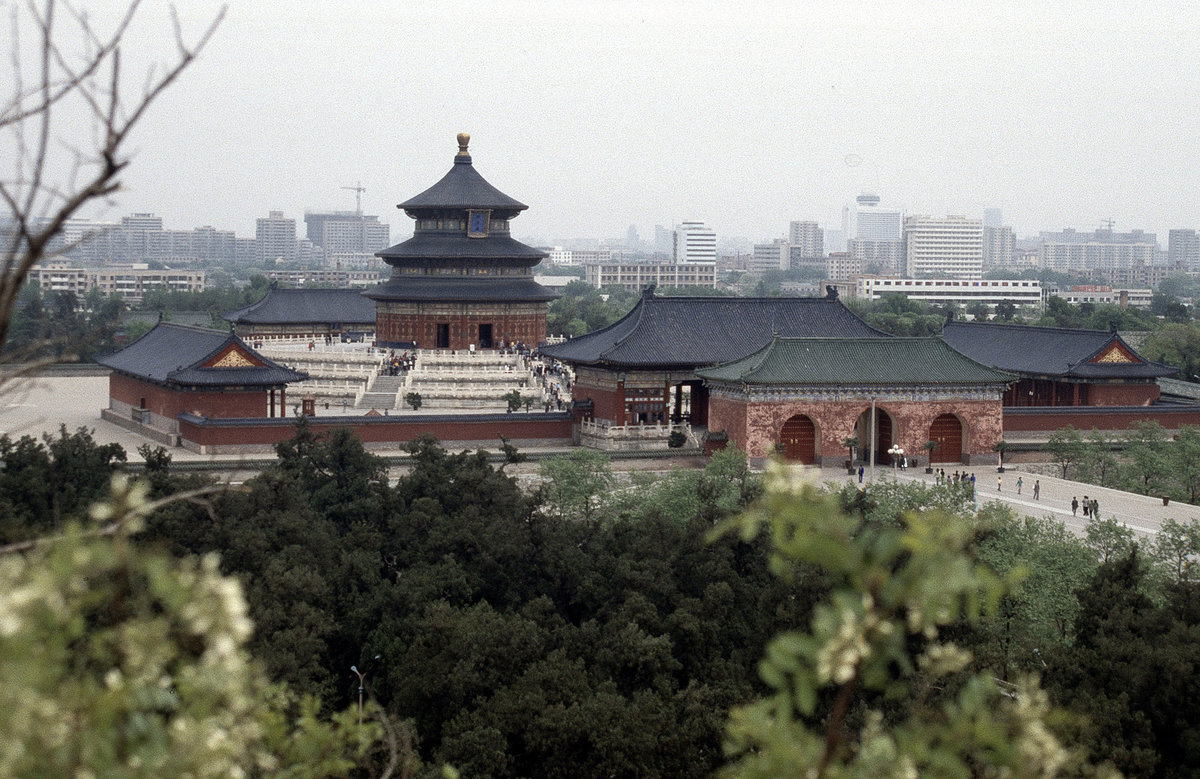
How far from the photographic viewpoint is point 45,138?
291 inches

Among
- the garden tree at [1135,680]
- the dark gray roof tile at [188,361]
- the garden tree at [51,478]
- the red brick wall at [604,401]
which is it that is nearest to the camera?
the garden tree at [1135,680]

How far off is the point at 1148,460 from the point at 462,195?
32385 millimetres

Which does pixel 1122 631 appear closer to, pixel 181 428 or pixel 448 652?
pixel 448 652

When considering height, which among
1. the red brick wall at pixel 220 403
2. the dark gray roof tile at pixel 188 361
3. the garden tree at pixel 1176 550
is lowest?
the garden tree at pixel 1176 550

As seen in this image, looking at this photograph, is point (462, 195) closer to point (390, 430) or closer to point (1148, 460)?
point (390, 430)

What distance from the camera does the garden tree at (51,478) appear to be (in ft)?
99.0

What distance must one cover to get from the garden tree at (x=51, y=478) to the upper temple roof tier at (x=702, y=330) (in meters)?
18.0

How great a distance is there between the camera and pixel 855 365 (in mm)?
45594

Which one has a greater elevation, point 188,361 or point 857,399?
point 188,361

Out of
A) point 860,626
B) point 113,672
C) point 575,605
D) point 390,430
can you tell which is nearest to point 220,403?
point 390,430

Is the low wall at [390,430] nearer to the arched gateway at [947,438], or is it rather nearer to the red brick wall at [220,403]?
the red brick wall at [220,403]

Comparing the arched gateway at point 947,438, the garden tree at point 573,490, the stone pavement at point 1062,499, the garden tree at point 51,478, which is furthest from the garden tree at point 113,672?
the arched gateway at point 947,438

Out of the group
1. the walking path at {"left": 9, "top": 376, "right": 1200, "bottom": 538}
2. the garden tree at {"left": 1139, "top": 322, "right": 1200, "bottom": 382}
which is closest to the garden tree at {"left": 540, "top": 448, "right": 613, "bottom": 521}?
the walking path at {"left": 9, "top": 376, "right": 1200, "bottom": 538}

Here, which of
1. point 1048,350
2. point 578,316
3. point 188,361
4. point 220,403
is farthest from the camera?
point 578,316
